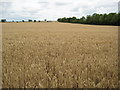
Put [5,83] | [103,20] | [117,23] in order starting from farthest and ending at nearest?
[103,20]
[117,23]
[5,83]

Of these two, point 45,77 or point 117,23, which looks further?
point 117,23

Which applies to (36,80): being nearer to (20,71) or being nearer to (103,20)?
(20,71)

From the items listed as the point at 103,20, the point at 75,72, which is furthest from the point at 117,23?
the point at 75,72

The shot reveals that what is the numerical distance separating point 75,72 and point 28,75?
1125mm

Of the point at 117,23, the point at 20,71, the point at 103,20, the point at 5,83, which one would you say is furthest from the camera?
the point at 103,20

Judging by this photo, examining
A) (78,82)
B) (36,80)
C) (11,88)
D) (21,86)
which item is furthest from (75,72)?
(11,88)

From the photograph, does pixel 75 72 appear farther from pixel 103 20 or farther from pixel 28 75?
pixel 103 20

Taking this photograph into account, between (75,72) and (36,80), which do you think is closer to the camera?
(36,80)

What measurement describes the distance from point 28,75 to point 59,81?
2.31 ft

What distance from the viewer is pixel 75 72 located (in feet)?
8.86

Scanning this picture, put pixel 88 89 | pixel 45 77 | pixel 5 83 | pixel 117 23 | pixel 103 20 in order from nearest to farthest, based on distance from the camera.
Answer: pixel 88 89 < pixel 5 83 < pixel 45 77 < pixel 117 23 < pixel 103 20

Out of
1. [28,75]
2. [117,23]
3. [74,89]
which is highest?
[117,23]

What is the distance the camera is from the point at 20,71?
102 inches

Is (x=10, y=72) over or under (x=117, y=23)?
under
